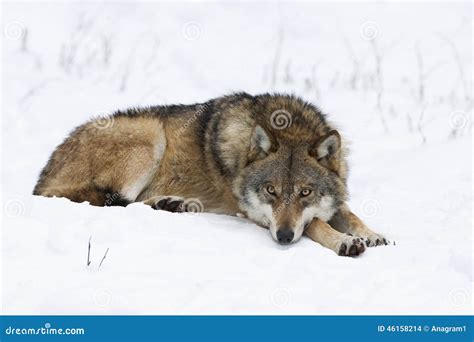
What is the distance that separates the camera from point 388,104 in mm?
11820

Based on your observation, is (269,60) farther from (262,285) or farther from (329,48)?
(262,285)

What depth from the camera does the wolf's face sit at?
18.1ft

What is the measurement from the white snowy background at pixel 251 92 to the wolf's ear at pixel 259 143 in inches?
27.8

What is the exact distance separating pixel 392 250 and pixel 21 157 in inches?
227
